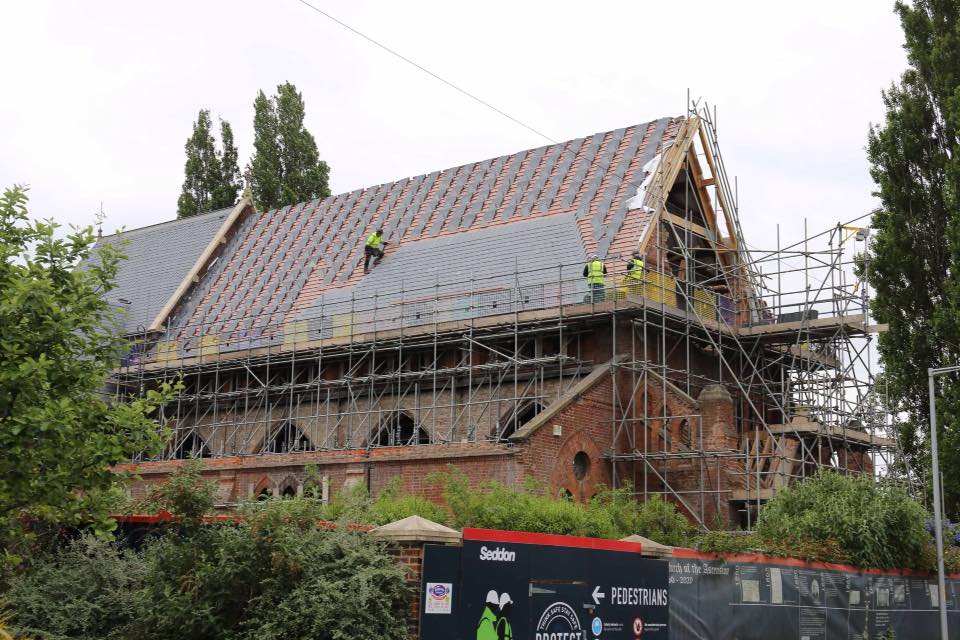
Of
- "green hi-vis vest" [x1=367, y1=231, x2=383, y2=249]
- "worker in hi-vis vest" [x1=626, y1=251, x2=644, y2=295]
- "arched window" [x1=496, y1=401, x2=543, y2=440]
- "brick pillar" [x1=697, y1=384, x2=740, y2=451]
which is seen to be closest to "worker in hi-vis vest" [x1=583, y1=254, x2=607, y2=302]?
"worker in hi-vis vest" [x1=626, y1=251, x2=644, y2=295]

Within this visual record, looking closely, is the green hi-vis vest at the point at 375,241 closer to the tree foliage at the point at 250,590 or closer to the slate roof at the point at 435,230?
the slate roof at the point at 435,230

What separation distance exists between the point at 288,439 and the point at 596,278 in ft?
35.1

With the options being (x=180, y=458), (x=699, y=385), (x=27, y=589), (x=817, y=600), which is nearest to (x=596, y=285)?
Answer: (x=699, y=385)

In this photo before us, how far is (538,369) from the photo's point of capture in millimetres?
29625

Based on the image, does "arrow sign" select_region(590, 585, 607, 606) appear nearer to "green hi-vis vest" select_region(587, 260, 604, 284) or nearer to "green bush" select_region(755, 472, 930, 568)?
"green bush" select_region(755, 472, 930, 568)

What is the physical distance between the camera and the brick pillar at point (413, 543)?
11.9 m

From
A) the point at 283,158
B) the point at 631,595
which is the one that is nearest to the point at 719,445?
the point at 631,595

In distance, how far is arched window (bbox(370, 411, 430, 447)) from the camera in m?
31.4

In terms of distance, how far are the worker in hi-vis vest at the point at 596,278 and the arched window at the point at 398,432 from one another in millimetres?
5788

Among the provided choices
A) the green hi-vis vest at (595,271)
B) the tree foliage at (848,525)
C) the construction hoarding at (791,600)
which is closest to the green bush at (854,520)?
the tree foliage at (848,525)

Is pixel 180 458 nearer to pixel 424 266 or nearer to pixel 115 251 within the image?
pixel 424 266

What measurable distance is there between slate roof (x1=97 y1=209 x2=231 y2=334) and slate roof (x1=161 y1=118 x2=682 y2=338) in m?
0.38

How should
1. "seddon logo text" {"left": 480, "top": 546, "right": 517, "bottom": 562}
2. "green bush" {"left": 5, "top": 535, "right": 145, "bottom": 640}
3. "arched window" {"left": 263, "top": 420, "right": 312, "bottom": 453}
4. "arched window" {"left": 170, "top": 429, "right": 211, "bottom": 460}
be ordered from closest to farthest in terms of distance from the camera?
"seddon logo text" {"left": 480, "top": 546, "right": 517, "bottom": 562}, "green bush" {"left": 5, "top": 535, "right": 145, "bottom": 640}, "arched window" {"left": 263, "top": 420, "right": 312, "bottom": 453}, "arched window" {"left": 170, "top": 429, "right": 211, "bottom": 460}

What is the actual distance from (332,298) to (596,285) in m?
10.1
